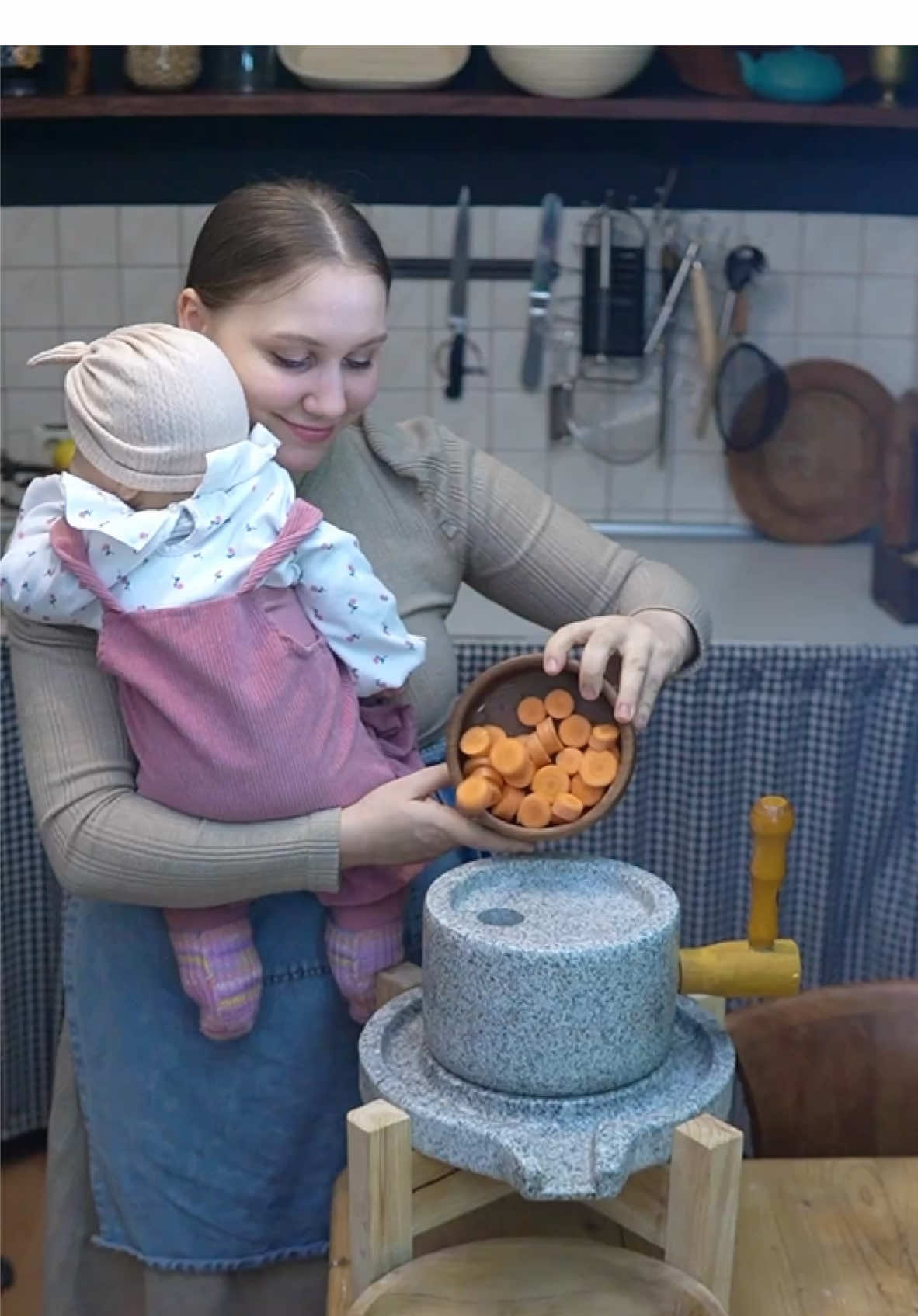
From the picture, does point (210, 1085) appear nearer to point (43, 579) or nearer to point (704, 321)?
point (43, 579)

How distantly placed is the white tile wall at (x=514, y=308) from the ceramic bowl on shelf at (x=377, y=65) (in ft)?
0.79

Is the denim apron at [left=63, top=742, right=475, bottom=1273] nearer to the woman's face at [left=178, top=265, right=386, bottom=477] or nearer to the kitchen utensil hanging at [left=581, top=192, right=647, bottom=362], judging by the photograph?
the woman's face at [left=178, top=265, right=386, bottom=477]

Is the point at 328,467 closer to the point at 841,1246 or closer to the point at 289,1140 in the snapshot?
the point at 289,1140

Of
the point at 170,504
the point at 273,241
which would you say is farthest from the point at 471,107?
the point at 170,504

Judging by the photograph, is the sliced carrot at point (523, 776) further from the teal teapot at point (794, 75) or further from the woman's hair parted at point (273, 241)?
the teal teapot at point (794, 75)

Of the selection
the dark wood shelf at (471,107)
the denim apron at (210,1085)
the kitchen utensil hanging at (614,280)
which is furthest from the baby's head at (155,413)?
the kitchen utensil hanging at (614,280)

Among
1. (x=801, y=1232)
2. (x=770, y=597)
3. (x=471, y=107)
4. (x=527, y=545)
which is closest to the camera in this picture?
(x=801, y=1232)

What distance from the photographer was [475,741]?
102 cm

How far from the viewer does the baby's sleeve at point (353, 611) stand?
1083mm

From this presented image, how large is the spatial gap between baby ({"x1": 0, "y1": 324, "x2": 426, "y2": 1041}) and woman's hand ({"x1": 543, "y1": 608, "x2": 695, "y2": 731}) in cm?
13

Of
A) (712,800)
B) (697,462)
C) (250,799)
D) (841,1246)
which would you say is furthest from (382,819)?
(697,462)

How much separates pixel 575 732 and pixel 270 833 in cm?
21

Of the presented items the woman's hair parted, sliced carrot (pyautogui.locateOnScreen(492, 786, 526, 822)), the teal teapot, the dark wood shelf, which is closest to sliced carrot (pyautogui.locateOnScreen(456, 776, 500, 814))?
sliced carrot (pyautogui.locateOnScreen(492, 786, 526, 822))

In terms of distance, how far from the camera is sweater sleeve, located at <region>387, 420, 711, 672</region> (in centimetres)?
123
